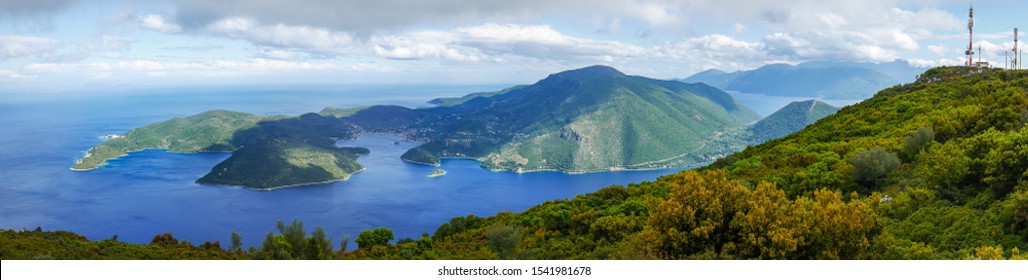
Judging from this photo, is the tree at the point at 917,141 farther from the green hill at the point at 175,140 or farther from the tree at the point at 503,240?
the green hill at the point at 175,140

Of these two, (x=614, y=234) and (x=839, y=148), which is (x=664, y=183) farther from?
(x=614, y=234)

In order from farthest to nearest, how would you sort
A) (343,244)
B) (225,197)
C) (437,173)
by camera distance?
1. (437,173)
2. (225,197)
3. (343,244)

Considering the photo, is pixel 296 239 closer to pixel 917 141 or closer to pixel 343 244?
pixel 343 244

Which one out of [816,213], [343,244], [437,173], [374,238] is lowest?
[437,173]

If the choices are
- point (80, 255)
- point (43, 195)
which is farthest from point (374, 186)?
point (80, 255)

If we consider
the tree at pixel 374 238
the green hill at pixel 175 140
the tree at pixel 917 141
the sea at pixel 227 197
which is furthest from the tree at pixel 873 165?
the green hill at pixel 175 140

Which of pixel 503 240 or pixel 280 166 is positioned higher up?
pixel 503 240

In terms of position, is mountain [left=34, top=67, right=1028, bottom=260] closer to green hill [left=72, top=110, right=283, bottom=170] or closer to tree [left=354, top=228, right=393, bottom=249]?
tree [left=354, top=228, right=393, bottom=249]

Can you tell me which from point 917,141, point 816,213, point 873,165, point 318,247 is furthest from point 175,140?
point 816,213

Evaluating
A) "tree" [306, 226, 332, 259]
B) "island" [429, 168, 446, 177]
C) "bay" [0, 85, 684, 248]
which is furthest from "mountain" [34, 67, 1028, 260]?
"island" [429, 168, 446, 177]

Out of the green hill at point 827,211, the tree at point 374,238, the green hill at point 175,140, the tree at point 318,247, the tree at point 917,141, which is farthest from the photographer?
the green hill at point 175,140
